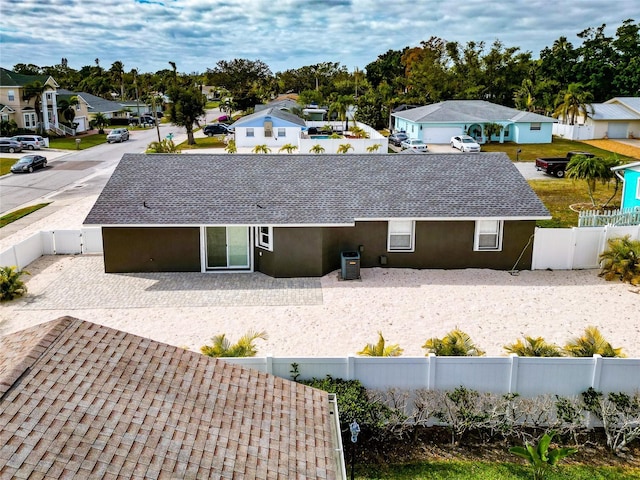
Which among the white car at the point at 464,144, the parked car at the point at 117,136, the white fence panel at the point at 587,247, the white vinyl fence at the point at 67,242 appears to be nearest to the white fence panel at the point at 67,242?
the white vinyl fence at the point at 67,242

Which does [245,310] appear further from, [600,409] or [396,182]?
[600,409]

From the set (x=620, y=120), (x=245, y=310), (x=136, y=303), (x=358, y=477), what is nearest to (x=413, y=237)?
(x=245, y=310)

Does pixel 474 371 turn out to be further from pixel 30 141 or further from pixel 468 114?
pixel 30 141

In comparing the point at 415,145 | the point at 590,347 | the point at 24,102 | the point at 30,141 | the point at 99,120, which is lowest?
the point at 590,347

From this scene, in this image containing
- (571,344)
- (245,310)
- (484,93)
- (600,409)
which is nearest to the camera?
(600,409)

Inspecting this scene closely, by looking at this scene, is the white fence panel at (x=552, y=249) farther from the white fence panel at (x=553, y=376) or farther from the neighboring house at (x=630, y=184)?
the white fence panel at (x=553, y=376)

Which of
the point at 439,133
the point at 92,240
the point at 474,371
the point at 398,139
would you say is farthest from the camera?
the point at 439,133

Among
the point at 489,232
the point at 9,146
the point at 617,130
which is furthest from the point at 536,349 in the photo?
the point at 617,130
